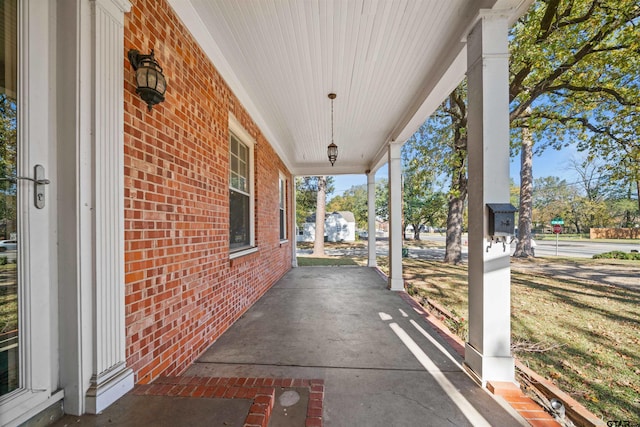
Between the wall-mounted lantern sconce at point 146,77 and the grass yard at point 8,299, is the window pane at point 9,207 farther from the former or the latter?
the wall-mounted lantern sconce at point 146,77

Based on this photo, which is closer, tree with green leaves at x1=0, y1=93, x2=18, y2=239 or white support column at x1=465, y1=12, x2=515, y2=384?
tree with green leaves at x1=0, y1=93, x2=18, y2=239

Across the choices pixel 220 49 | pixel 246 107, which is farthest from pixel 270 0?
pixel 246 107

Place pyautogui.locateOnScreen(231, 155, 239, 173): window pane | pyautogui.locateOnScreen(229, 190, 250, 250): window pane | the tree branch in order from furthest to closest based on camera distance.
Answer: the tree branch
pyautogui.locateOnScreen(231, 155, 239, 173): window pane
pyautogui.locateOnScreen(229, 190, 250, 250): window pane

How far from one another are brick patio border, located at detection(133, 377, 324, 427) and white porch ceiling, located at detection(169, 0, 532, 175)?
9.19ft

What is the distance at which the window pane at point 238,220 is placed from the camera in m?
3.60

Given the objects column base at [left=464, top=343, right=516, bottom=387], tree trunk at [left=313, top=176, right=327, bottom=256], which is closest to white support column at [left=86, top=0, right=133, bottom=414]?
column base at [left=464, top=343, right=516, bottom=387]

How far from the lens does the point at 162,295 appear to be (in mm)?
1901

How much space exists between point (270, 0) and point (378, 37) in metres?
1.07

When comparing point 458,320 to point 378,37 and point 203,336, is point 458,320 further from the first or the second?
point 378,37

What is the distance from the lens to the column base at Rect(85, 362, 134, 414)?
4.39 feet

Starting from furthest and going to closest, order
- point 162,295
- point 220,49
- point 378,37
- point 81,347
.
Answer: point 220,49 → point 378,37 → point 162,295 → point 81,347

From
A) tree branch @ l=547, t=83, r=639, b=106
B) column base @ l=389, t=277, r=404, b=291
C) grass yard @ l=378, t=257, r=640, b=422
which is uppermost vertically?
tree branch @ l=547, t=83, r=639, b=106

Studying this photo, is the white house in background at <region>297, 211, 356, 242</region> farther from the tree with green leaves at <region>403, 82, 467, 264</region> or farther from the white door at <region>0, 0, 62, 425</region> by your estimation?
the white door at <region>0, 0, 62, 425</region>

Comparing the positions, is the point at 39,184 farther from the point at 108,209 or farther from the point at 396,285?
the point at 396,285
